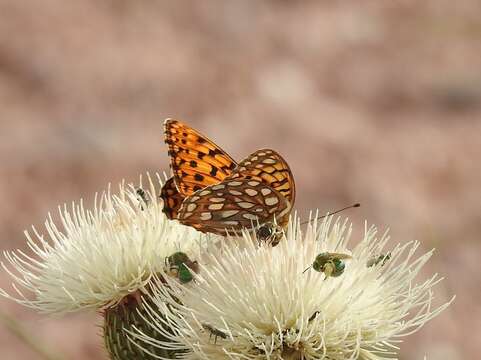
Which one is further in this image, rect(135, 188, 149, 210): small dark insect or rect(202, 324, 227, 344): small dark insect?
rect(135, 188, 149, 210): small dark insect

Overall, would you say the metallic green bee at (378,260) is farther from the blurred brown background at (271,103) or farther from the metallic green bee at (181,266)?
the blurred brown background at (271,103)

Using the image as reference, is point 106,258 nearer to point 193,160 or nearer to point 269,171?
point 193,160

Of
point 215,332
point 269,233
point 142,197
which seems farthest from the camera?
point 142,197

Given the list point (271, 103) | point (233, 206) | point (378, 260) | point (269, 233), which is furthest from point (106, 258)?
point (271, 103)

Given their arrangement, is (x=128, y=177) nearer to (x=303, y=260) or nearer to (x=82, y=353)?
(x=82, y=353)

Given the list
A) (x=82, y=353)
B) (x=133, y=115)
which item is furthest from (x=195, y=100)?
(x=82, y=353)

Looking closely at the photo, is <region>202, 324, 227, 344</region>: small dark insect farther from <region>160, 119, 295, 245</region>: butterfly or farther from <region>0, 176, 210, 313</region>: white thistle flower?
<region>0, 176, 210, 313</region>: white thistle flower

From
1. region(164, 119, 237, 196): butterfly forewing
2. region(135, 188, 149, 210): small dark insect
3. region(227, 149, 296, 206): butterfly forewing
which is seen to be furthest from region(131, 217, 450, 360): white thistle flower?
region(135, 188, 149, 210): small dark insect

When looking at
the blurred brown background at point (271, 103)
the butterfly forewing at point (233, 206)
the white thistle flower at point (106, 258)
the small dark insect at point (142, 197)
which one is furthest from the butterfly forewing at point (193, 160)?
the blurred brown background at point (271, 103)
